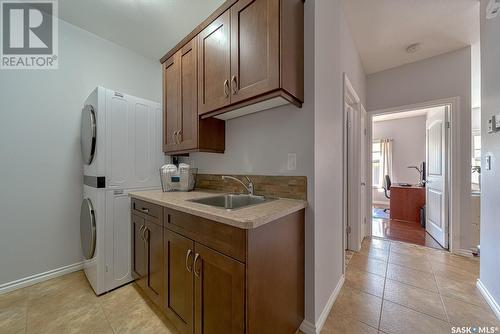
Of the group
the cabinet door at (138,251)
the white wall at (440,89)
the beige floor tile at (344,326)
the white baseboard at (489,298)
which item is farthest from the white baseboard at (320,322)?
the white wall at (440,89)

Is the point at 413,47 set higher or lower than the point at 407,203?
higher

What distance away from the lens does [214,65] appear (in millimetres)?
1498

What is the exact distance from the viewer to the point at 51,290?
1.78 metres

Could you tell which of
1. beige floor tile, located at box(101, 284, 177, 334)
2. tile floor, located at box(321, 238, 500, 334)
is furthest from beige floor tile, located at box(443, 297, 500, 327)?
beige floor tile, located at box(101, 284, 177, 334)

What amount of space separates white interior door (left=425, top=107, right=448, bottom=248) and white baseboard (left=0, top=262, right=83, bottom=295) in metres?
4.53

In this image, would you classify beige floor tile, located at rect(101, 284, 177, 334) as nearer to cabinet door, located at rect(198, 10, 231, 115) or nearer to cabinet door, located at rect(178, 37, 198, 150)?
cabinet door, located at rect(178, 37, 198, 150)

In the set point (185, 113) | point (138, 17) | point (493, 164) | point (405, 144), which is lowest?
point (493, 164)

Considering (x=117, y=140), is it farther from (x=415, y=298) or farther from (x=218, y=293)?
(x=415, y=298)

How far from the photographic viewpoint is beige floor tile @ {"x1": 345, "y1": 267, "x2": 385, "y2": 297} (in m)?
1.75

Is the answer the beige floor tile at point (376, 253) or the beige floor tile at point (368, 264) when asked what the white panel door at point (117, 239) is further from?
the beige floor tile at point (376, 253)

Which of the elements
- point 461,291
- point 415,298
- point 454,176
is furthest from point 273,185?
point 454,176

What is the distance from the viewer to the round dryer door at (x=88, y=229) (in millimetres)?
1703

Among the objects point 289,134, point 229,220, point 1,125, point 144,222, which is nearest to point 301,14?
point 289,134

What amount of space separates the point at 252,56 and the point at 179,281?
1.50m
